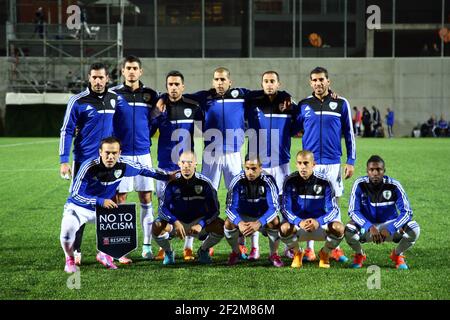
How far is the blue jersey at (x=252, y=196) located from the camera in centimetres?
723

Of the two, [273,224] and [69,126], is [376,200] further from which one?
[69,126]

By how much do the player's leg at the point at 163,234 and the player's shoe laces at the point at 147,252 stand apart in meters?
0.42

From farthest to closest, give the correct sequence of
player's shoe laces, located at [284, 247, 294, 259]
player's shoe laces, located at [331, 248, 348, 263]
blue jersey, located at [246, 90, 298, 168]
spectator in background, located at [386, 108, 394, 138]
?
spectator in background, located at [386, 108, 394, 138] < blue jersey, located at [246, 90, 298, 168] < player's shoe laces, located at [284, 247, 294, 259] < player's shoe laces, located at [331, 248, 348, 263]

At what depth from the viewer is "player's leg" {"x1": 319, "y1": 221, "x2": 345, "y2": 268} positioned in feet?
22.8

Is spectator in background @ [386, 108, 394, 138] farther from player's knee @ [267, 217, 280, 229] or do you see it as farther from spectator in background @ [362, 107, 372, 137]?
player's knee @ [267, 217, 280, 229]

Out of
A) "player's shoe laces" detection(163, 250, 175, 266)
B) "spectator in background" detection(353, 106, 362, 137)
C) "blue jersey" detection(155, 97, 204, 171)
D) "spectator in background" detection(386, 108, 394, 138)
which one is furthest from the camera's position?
"spectator in background" detection(386, 108, 394, 138)

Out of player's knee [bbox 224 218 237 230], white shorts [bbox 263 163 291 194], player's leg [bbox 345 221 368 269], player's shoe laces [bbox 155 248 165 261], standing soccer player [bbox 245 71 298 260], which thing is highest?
standing soccer player [bbox 245 71 298 260]

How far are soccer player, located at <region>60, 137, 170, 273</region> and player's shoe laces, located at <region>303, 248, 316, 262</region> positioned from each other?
5.31ft

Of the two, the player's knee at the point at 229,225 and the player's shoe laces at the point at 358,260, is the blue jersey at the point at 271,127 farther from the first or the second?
the player's shoe laces at the point at 358,260

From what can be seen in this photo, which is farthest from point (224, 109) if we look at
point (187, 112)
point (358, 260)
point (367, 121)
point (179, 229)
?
point (367, 121)

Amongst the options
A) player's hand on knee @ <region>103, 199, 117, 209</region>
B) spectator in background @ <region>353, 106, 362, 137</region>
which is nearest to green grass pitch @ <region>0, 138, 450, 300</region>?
player's hand on knee @ <region>103, 199, 117, 209</region>

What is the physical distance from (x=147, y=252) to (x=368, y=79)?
3036 cm

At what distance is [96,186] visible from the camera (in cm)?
716

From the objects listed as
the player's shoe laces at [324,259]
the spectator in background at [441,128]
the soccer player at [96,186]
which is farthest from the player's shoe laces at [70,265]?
the spectator in background at [441,128]
